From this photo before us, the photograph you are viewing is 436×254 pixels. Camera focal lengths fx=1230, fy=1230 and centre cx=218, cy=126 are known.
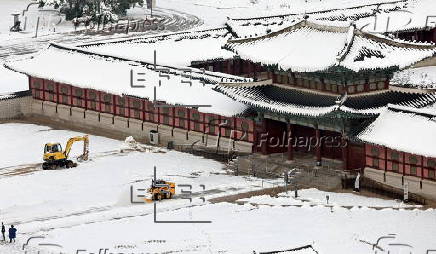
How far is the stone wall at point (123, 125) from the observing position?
86.9 metres

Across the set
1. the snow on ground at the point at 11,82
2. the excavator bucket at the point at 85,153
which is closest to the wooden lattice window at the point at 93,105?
the excavator bucket at the point at 85,153

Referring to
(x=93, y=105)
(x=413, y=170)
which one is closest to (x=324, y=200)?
(x=413, y=170)

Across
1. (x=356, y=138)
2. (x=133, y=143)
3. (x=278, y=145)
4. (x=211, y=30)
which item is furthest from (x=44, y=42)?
(x=356, y=138)

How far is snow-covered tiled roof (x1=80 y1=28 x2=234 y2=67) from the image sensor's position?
104 meters

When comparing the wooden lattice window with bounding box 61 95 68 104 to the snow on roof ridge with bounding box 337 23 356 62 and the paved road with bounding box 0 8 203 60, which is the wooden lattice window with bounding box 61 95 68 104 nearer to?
the snow on roof ridge with bounding box 337 23 356 62

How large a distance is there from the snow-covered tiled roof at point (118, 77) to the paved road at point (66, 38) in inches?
1065

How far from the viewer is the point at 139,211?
72.5 meters

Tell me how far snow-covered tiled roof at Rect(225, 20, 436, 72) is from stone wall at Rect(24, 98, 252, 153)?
23.0ft

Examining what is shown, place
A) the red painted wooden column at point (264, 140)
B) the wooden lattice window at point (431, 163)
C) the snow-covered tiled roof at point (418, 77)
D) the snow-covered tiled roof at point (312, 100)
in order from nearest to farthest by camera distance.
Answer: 1. the wooden lattice window at point (431, 163)
2. the snow-covered tiled roof at point (312, 100)
3. the red painted wooden column at point (264, 140)
4. the snow-covered tiled roof at point (418, 77)

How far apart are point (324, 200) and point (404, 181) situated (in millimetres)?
5142

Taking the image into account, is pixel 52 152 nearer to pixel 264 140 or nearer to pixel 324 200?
pixel 264 140

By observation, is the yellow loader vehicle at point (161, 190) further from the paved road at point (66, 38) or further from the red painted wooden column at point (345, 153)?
the paved road at point (66, 38)

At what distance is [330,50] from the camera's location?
79062 mm

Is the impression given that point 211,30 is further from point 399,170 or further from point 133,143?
point 399,170
